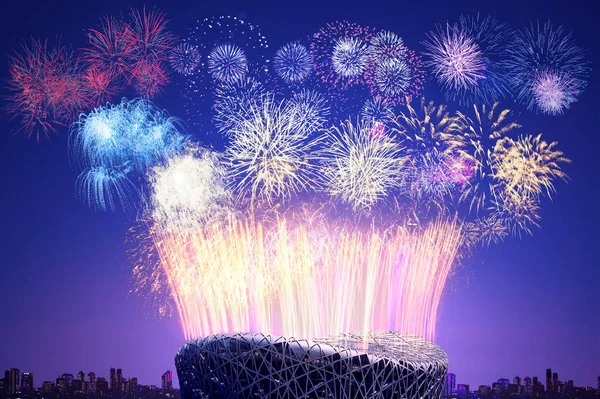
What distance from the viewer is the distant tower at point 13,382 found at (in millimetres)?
69412

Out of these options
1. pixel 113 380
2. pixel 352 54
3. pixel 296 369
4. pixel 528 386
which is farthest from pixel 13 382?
pixel 528 386

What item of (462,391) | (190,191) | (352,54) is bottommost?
(462,391)

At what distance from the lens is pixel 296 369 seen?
140 feet

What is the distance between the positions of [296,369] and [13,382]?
39681 millimetres

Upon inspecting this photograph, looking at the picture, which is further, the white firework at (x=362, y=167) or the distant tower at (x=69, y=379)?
the distant tower at (x=69, y=379)

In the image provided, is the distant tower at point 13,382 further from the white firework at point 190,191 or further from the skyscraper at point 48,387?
the white firework at point 190,191

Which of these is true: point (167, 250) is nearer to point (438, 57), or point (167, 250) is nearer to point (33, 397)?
point (438, 57)

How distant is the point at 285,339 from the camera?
141 ft

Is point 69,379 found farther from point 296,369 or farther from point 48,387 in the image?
point 296,369

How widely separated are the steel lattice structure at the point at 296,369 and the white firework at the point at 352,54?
15902 mm

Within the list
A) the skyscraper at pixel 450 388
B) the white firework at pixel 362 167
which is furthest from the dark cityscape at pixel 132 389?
the white firework at pixel 362 167

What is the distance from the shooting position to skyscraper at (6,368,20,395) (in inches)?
2729

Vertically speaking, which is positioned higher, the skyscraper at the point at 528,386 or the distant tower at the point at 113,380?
the distant tower at the point at 113,380

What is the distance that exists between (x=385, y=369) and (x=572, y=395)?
58.4 metres
